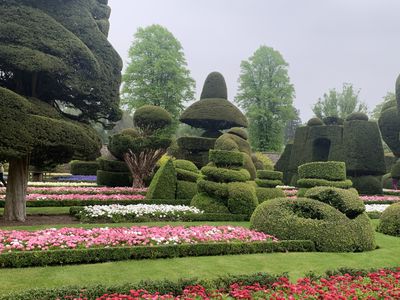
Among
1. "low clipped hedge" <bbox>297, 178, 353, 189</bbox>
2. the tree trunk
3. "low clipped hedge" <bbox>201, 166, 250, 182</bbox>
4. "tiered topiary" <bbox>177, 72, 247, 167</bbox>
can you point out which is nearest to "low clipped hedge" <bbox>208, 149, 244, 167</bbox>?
"low clipped hedge" <bbox>201, 166, 250, 182</bbox>

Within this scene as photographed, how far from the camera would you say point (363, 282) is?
5961mm

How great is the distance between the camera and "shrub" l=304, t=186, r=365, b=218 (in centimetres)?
936

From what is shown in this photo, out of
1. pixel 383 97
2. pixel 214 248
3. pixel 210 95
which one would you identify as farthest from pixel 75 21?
pixel 383 97

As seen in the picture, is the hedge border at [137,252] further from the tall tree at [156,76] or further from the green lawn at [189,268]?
the tall tree at [156,76]

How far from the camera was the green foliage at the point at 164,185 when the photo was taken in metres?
15.5

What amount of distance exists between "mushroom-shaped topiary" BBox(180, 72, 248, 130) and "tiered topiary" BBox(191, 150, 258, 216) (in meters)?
13.3

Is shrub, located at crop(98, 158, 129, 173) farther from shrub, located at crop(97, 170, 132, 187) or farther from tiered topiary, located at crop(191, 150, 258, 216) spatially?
tiered topiary, located at crop(191, 150, 258, 216)

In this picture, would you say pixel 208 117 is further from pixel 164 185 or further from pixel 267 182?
pixel 164 185

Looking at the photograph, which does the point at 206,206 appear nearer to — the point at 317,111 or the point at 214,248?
the point at 214,248

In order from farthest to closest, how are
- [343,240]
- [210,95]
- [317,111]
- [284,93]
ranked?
[317,111] < [284,93] < [210,95] < [343,240]

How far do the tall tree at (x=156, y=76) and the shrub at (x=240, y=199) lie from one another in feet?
85.7

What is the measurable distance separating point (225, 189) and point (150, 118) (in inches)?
520

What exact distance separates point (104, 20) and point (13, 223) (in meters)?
7.60

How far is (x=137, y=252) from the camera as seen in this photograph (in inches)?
276
